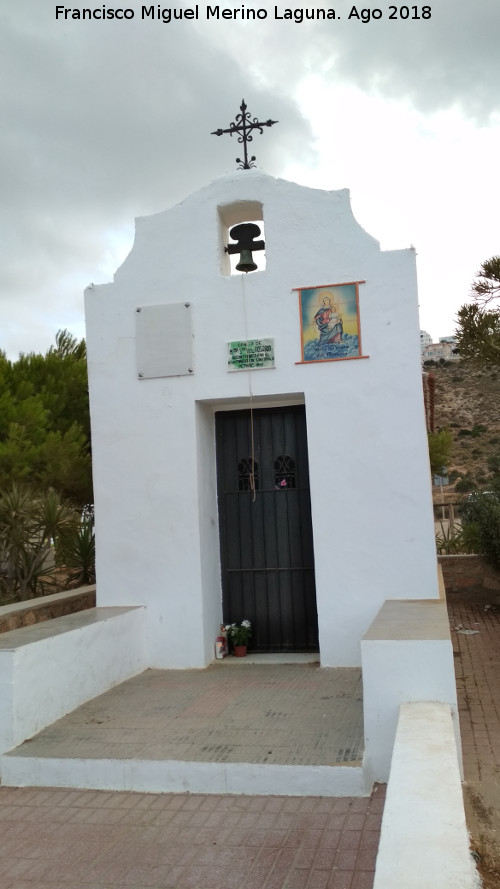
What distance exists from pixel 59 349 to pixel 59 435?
2.47 meters

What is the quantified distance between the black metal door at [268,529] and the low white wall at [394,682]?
306 cm

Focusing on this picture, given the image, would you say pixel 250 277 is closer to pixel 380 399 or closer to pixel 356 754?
pixel 380 399

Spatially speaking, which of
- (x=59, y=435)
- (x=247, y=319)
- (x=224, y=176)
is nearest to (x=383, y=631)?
(x=247, y=319)

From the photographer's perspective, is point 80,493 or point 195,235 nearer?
point 195,235

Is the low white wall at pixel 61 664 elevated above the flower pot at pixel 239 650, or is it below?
above

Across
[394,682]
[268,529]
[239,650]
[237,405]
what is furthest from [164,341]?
[394,682]

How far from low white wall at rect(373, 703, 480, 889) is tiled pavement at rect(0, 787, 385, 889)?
0.62 meters

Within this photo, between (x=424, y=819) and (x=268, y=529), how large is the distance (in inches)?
201

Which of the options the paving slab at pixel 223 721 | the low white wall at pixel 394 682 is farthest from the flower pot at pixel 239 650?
the low white wall at pixel 394 682

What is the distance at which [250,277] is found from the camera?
7.37 m

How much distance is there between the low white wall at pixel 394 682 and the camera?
4426 mm

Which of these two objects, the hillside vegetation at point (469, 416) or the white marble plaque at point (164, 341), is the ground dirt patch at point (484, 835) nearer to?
the white marble plaque at point (164, 341)

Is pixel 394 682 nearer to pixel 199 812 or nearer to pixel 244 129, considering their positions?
pixel 199 812

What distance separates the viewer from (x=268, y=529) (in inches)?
305
